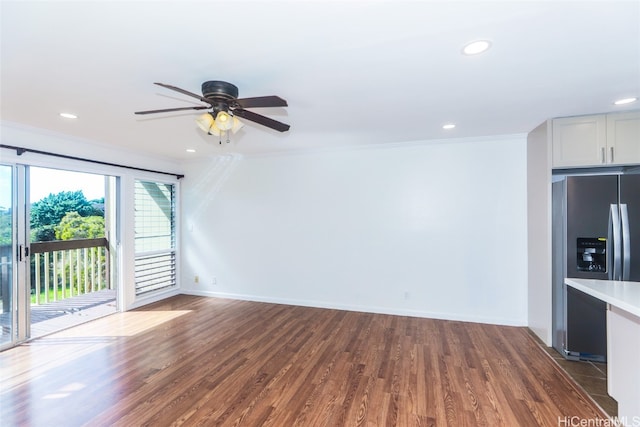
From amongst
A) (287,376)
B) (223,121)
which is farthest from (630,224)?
(223,121)

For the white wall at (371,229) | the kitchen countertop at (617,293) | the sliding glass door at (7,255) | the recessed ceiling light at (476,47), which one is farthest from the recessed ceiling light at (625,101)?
the sliding glass door at (7,255)

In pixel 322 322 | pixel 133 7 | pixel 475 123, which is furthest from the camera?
pixel 322 322

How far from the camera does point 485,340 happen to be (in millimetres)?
3334

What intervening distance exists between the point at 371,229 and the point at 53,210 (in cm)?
461

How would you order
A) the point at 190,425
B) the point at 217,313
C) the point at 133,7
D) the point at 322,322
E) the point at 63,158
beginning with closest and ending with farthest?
1. the point at 133,7
2. the point at 190,425
3. the point at 63,158
4. the point at 322,322
5. the point at 217,313

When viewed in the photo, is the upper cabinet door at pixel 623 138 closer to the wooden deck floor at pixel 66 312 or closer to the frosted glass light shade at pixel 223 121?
the frosted glass light shade at pixel 223 121

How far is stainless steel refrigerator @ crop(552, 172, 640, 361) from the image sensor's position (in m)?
2.70

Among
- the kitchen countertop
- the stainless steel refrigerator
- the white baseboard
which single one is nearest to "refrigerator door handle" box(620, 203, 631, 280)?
the stainless steel refrigerator

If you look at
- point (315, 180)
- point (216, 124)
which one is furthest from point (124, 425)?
point (315, 180)

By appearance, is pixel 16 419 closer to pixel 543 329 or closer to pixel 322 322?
pixel 322 322

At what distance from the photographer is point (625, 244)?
2689 millimetres

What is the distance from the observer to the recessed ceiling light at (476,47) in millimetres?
1684

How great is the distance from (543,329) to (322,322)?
2629 millimetres

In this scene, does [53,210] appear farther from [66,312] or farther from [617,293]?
[617,293]
